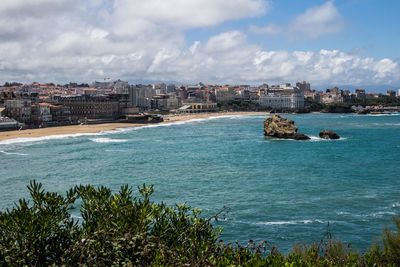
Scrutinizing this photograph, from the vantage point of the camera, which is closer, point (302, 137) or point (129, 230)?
point (129, 230)

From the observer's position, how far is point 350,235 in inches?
991

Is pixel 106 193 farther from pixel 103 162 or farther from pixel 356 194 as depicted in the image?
pixel 103 162

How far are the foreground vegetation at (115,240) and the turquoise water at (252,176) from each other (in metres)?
11.9

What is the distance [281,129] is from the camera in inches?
3159

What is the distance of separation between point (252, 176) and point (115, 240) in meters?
32.6

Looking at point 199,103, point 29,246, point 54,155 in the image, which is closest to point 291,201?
point 29,246

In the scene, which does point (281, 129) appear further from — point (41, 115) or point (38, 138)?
point (41, 115)

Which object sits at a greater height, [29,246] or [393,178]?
[29,246]

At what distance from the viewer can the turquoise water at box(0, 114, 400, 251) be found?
2723 cm

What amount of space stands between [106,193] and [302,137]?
219 feet

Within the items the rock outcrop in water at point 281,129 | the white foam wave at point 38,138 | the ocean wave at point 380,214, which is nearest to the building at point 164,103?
the white foam wave at point 38,138

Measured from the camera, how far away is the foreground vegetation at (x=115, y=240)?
10.2 metres

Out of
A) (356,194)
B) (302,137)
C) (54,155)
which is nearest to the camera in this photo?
(356,194)

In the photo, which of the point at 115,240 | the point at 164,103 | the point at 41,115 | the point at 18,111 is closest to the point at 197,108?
the point at 164,103
